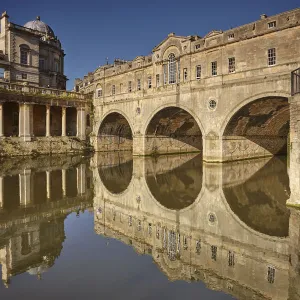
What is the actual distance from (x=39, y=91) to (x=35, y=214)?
28.0 metres

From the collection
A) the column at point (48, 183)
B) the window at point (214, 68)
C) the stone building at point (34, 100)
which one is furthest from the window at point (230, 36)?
the stone building at point (34, 100)

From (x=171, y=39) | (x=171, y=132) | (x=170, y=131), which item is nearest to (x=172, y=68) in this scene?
(x=171, y=39)

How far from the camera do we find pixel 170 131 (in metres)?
34.5

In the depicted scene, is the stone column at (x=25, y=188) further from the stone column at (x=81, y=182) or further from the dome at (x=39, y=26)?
the dome at (x=39, y=26)

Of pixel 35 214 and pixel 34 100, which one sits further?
pixel 34 100

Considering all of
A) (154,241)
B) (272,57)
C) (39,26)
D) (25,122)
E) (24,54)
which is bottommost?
(154,241)

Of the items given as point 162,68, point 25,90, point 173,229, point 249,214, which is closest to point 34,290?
point 173,229

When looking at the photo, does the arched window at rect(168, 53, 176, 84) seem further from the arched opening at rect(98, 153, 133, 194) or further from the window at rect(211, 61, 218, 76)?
the arched opening at rect(98, 153, 133, 194)

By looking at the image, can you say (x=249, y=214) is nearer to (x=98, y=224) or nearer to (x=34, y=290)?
(x=98, y=224)

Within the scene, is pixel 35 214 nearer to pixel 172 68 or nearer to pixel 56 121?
pixel 172 68

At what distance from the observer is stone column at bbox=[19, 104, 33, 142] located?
33.7 metres

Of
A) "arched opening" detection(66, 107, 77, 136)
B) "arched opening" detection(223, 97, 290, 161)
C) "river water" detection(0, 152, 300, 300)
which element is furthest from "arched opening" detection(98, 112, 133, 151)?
"river water" detection(0, 152, 300, 300)

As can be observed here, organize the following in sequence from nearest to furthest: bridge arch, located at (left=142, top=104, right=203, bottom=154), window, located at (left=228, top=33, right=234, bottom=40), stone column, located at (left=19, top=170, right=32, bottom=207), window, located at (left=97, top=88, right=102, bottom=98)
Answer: stone column, located at (left=19, top=170, right=32, bottom=207) → window, located at (left=228, top=33, right=234, bottom=40) → bridge arch, located at (left=142, top=104, right=203, bottom=154) → window, located at (left=97, top=88, right=102, bottom=98)

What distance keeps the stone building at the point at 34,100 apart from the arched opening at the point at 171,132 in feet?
33.9
